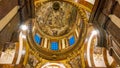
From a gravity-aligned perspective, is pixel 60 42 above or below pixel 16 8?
below

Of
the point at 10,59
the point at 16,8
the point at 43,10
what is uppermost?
the point at 16,8

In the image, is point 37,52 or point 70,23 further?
point 70,23

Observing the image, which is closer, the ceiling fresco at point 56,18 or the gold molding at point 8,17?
the gold molding at point 8,17

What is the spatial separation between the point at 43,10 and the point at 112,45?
13753mm

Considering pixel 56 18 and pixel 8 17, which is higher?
pixel 8 17

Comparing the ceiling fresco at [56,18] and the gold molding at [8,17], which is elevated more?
the gold molding at [8,17]

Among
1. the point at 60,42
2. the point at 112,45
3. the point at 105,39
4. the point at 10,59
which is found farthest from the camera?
the point at 60,42

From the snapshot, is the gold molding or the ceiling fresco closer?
the gold molding

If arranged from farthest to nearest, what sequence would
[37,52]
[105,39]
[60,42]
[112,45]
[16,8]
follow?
[60,42]
[37,52]
[105,39]
[112,45]
[16,8]

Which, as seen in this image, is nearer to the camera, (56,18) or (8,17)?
(8,17)

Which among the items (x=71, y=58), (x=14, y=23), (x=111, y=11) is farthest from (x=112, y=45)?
(x=71, y=58)

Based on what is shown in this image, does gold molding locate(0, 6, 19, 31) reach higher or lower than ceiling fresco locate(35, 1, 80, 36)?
higher

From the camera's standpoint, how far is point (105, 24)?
5.25m

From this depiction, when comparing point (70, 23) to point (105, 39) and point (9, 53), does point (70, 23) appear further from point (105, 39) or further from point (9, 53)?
point (105, 39)
